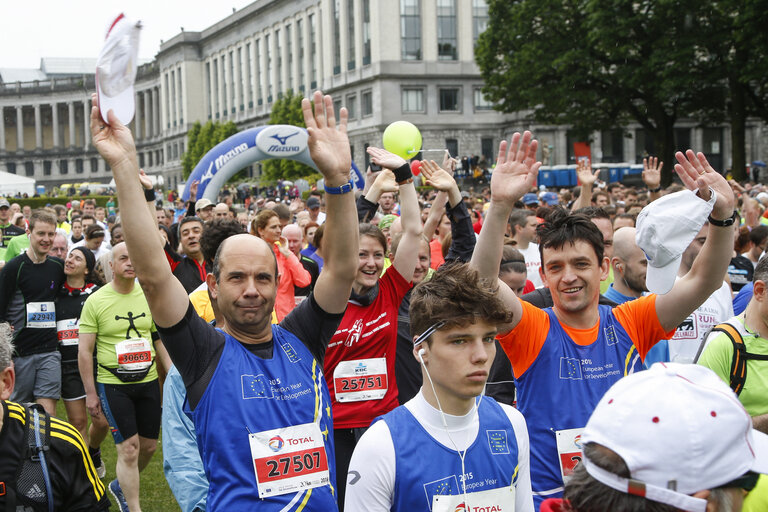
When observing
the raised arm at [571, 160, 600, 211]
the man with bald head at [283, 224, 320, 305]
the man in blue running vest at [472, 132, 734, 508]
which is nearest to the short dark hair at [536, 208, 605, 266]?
the man in blue running vest at [472, 132, 734, 508]

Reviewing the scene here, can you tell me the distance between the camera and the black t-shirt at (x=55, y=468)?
115 inches

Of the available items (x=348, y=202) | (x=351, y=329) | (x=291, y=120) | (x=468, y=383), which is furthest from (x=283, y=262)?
(x=291, y=120)

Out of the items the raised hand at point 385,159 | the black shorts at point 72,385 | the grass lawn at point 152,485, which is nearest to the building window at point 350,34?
the grass lawn at point 152,485

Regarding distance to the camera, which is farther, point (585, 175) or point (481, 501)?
point (585, 175)

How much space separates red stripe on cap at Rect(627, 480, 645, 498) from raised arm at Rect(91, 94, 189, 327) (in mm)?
1920

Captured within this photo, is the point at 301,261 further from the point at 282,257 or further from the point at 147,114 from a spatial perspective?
the point at 147,114

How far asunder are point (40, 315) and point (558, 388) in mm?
5678

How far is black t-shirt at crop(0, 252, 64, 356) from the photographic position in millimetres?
7406

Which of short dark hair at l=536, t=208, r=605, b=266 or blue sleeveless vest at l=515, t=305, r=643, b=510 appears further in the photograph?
short dark hair at l=536, t=208, r=605, b=266

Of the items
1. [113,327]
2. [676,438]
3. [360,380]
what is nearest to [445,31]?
[113,327]

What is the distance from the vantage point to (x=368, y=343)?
187 inches

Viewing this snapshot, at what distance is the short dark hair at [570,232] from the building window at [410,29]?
2375 inches

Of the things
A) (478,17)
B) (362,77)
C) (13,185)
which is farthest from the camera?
(362,77)

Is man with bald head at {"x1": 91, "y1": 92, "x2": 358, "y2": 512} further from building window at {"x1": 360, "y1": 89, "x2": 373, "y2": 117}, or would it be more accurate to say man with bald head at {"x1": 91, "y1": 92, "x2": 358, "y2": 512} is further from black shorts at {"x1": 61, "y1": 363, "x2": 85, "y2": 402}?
building window at {"x1": 360, "y1": 89, "x2": 373, "y2": 117}
